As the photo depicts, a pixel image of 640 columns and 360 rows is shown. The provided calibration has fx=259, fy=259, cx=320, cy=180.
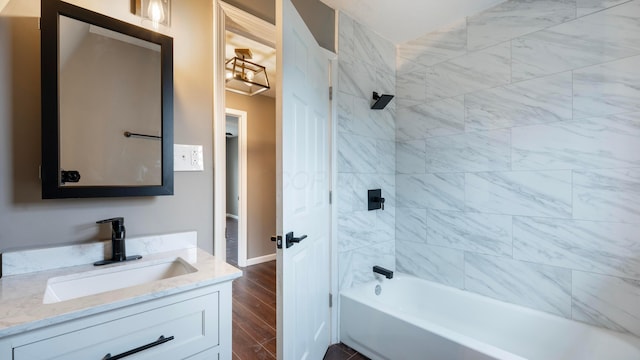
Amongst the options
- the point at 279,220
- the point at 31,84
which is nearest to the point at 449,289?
the point at 279,220

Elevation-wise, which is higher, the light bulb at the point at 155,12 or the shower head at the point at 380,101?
the light bulb at the point at 155,12

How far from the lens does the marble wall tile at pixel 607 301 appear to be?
1.36m

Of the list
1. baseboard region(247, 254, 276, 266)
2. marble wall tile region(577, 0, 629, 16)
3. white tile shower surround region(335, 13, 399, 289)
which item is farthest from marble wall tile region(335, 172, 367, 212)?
baseboard region(247, 254, 276, 266)

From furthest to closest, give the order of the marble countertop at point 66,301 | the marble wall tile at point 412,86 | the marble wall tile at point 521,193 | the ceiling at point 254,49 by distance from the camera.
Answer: the ceiling at point 254,49 < the marble wall tile at point 412,86 < the marble wall tile at point 521,193 < the marble countertop at point 66,301

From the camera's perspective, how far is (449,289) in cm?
201

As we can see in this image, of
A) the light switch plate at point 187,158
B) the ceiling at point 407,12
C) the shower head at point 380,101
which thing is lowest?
the light switch plate at point 187,158

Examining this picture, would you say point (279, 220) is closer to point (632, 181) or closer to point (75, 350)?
point (75, 350)

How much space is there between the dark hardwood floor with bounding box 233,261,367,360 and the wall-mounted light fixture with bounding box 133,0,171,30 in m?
2.04

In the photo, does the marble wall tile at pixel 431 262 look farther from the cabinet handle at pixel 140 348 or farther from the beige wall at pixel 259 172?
the beige wall at pixel 259 172

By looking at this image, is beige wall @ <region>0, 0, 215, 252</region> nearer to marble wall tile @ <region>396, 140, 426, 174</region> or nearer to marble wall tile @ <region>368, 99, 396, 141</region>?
marble wall tile @ <region>368, 99, 396, 141</region>

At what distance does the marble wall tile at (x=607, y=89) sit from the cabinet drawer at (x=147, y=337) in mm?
2161

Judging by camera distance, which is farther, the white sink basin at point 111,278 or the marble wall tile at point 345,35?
the marble wall tile at point 345,35

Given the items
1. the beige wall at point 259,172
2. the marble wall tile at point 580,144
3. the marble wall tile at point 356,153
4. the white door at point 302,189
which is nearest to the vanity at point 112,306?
the white door at point 302,189

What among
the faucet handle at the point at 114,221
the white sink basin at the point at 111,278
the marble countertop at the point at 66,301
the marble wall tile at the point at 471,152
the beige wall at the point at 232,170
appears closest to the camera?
the marble countertop at the point at 66,301
